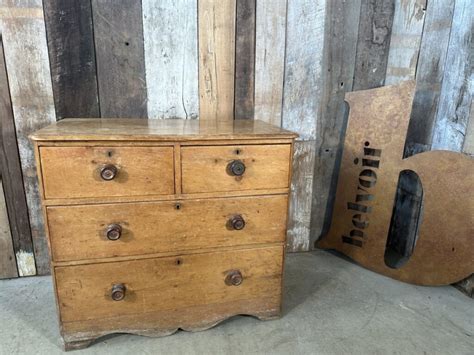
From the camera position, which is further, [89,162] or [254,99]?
[254,99]

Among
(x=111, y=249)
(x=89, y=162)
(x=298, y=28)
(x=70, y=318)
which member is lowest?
(x=70, y=318)

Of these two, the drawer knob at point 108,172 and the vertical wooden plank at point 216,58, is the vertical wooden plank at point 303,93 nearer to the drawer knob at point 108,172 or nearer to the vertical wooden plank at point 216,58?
the vertical wooden plank at point 216,58

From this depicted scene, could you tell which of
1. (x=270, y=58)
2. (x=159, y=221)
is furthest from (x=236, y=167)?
(x=270, y=58)

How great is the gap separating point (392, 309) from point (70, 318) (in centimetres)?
140

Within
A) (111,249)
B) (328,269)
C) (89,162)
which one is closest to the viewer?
(89,162)

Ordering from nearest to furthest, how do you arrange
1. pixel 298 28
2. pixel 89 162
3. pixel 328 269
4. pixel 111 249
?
pixel 89 162 < pixel 111 249 < pixel 298 28 < pixel 328 269

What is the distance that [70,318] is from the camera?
51.8 inches

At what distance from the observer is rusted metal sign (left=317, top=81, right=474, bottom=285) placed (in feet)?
5.56

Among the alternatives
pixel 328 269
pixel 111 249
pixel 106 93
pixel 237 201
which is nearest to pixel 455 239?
pixel 328 269

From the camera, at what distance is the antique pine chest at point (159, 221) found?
121 cm

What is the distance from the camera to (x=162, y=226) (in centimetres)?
132

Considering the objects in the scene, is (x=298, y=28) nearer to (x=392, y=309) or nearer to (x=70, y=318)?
(x=392, y=309)

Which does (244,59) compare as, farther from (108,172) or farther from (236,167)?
(108,172)

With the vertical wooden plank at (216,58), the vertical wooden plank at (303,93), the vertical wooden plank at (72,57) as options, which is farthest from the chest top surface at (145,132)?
the vertical wooden plank at (303,93)
